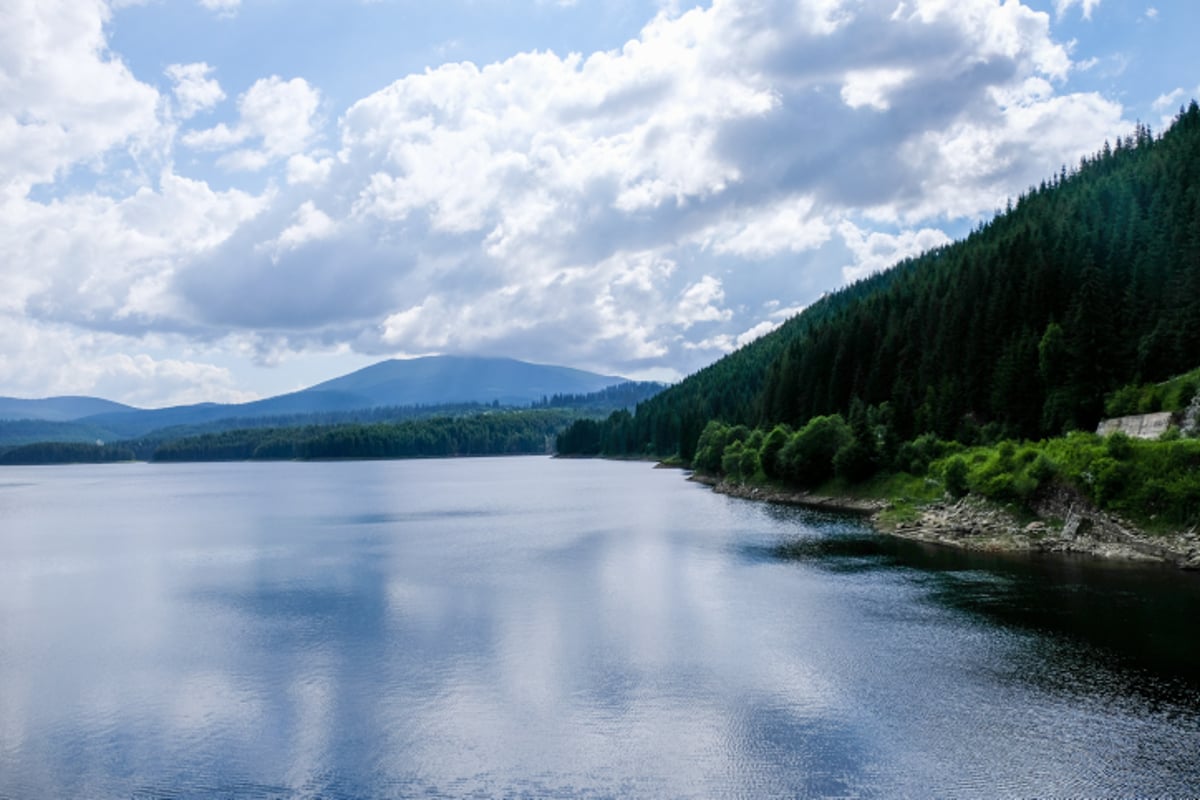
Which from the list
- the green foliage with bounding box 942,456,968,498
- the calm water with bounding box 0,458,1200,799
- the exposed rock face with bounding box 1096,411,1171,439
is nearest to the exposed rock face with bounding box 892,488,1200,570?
the green foliage with bounding box 942,456,968,498

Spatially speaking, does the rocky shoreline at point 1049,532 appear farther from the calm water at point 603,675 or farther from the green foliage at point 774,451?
the green foliage at point 774,451

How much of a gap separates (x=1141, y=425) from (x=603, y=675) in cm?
5723

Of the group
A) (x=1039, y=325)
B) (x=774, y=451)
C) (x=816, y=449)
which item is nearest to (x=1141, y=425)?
(x=1039, y=325)

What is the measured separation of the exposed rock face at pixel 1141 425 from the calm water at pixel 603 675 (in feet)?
64.4

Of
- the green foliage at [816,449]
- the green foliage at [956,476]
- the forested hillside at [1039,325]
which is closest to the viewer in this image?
the green foliage at [956,476]

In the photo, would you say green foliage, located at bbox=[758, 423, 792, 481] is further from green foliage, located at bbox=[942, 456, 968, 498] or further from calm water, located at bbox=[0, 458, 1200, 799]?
calm water, located at bbox=[0, 458, 1200, 799]

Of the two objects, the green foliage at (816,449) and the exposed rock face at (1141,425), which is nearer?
the exposed rock face at (1141,425)

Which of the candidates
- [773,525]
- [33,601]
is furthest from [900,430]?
[33,601]

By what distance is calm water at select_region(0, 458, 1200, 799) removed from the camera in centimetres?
2442

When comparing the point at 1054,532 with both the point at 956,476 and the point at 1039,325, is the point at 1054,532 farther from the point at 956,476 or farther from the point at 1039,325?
the point at 1039,325

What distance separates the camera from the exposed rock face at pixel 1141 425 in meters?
66.8

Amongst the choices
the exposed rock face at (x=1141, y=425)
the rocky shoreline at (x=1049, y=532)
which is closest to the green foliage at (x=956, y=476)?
the rocky shoreline at (x=1049, y=532)

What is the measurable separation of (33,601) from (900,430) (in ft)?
281

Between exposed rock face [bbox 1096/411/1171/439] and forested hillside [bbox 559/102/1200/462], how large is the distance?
5100mm
